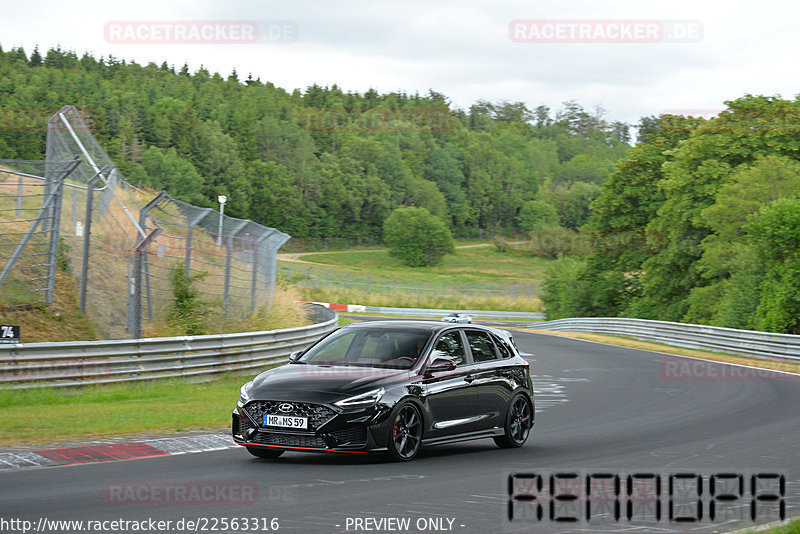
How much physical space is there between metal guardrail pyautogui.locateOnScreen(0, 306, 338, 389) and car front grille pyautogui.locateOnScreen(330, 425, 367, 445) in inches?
271

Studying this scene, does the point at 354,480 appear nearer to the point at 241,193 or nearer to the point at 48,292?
the point at 48,292

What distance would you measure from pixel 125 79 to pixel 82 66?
12.3 meters

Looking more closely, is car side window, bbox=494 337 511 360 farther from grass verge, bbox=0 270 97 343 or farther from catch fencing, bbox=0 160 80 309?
catch fencing, bbox=0 160 80 309

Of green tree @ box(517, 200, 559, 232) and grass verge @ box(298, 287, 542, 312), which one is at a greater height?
green tree @ box(517, 200, 559, 232)

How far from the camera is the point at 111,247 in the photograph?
19.3m

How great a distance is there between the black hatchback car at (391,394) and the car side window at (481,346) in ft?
0.05

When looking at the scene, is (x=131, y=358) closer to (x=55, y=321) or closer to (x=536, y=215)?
(x=55, y=321)

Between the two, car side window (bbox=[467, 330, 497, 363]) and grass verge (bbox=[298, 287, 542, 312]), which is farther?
grass verge (bbox=[298, 287, 542, 312])

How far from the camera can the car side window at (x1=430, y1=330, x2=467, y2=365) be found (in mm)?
10758

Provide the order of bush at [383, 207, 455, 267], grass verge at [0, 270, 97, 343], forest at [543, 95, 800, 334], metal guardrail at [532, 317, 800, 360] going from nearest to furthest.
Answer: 1. grass verge at [0, 270, 97, 343]
2. metal guardrail at [532, 317, 800, 360]
3. forest at [543, 95, 800, 334]
4. bush at [383, 207, 455, 267]

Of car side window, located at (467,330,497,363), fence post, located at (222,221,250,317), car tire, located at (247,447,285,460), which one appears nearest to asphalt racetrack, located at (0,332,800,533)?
car tire, located at (247,447,285,460)

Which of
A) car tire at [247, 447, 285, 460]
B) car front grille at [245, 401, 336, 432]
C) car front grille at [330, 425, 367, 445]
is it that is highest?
car front grille at [245, 401, 336, 432]

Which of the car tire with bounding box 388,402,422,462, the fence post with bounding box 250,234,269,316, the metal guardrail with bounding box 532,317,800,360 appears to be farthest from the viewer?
the metal guardrail with bounding box 532,317,800,360

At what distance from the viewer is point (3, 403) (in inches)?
536
